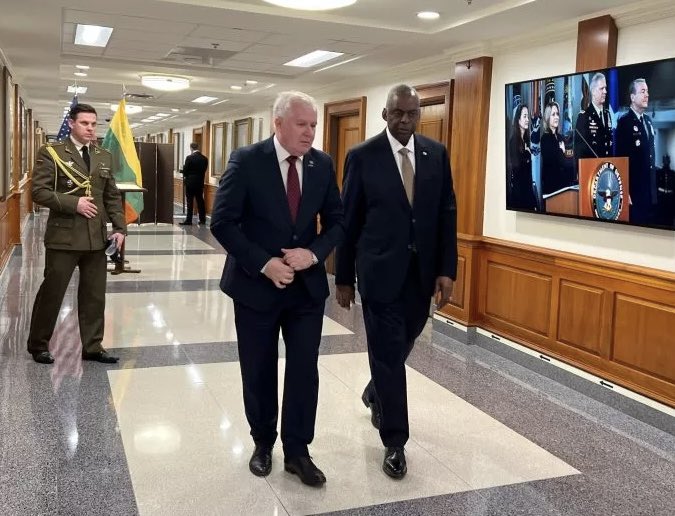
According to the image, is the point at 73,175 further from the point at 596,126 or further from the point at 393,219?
the point at 596,126

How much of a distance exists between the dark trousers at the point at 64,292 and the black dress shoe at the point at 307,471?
220cm

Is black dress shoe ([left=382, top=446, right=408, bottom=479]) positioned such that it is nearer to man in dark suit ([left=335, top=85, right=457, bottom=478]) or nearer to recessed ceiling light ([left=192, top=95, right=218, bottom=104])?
man in dark suit ([left=335, top=85, right=457, bottom=478])

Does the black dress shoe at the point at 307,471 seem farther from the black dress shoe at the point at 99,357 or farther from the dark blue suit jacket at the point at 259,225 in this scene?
the black dress shoe at the point at 99,357

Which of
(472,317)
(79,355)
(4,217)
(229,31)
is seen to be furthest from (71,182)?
(4,217)

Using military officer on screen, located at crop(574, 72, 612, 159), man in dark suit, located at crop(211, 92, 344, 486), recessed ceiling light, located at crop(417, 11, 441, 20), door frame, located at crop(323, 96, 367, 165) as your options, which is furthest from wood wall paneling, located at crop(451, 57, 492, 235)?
man in dark suit, located at crop(211, 92, 344, 486)

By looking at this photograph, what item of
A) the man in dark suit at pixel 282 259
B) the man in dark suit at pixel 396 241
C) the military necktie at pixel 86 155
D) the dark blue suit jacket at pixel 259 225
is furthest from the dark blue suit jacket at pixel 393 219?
the military necktie at pixel 86 155

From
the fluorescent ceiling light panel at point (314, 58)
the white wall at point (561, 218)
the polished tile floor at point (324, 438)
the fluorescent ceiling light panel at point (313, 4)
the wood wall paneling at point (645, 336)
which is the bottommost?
the polished tile floor at point (324, 438)

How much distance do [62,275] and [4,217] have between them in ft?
14.4

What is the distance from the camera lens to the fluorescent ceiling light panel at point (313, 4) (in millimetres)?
4785

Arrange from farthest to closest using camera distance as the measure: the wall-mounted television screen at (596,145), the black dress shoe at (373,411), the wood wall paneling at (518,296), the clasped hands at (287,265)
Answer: the wood wall paneling at (518,296)
the wall-mounted television screen at (596,145)
the black dress shoe at (373,411)
the clasped hands at (287,265)

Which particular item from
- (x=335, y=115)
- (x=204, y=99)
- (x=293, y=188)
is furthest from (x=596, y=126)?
(x=204, y=99)

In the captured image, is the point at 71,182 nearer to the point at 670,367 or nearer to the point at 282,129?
the point at 282,129

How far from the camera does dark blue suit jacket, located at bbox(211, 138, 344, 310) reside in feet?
9.30

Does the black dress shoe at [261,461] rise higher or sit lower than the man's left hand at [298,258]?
lower
